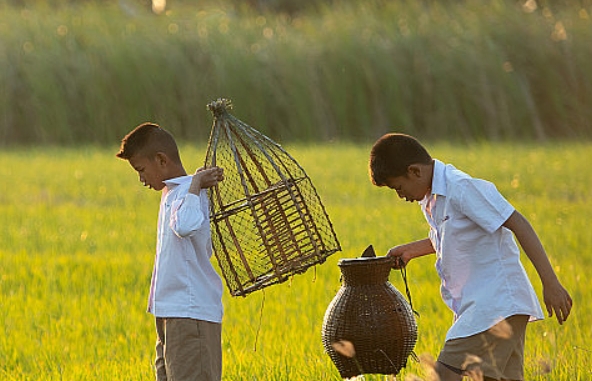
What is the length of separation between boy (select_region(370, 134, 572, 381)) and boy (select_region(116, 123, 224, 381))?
708 mm

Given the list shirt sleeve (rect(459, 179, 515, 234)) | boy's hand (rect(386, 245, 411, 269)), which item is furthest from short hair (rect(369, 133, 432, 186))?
boy's hand (rect(386, 245, 411, 269))

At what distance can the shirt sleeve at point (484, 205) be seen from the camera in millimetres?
4496

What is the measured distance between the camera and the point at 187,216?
4.48m

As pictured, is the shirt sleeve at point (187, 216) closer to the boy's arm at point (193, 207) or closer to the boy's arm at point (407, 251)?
the boy's arm at point (193, 207)

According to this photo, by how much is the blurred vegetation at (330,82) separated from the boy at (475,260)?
57.1 feet

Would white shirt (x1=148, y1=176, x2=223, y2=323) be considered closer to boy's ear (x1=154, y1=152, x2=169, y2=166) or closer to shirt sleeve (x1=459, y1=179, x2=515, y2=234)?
boy's ear (x1=154, y1=152, x2=169, y2=166)

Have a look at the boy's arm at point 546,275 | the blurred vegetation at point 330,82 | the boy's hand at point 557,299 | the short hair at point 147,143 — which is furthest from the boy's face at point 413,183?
the blurred vegetation at point 330,82

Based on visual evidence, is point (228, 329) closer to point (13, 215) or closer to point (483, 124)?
point (13, 215)

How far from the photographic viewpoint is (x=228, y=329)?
726cm

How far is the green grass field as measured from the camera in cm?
621

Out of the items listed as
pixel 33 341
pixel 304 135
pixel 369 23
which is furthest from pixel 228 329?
pixel 369 23

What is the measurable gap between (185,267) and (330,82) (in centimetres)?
1814

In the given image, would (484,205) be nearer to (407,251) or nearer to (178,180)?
(407,251)

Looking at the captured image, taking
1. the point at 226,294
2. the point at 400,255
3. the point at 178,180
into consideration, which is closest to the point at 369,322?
the point at 400,255
